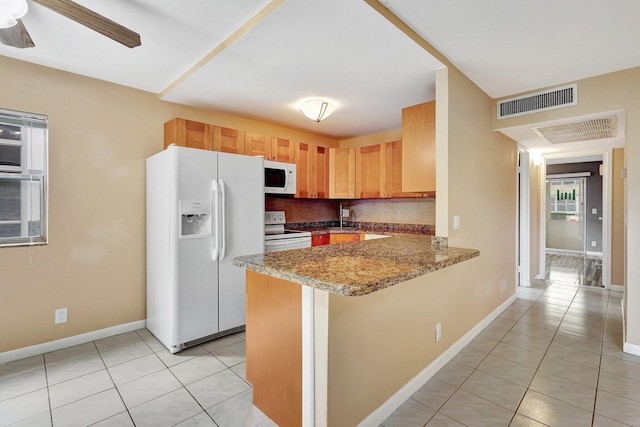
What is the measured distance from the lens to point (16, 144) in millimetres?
2521

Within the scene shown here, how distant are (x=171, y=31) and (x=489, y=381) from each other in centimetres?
327

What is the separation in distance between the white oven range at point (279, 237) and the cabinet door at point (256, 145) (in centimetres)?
79

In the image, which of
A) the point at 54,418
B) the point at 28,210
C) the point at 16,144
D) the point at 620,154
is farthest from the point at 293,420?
the point at 620,154

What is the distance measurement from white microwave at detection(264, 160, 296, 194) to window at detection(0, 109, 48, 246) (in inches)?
78.4

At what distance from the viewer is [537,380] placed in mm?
2172

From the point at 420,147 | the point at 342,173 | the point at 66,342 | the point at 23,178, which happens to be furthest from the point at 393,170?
the point at 66,342

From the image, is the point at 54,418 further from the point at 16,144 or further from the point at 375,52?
the point at 375,52

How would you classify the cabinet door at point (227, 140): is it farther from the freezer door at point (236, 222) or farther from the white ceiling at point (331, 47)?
the freezer door at point (236, 222)

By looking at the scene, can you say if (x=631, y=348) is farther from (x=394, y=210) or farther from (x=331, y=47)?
(x=331, y=47)

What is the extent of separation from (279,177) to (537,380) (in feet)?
9.95

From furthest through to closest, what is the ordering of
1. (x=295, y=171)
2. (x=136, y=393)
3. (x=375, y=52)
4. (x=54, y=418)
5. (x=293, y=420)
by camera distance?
(x=295, y=171)
(x=375, y=52)
(x=136, y=393)
(x=54, y=418)
(x=293, y=420)

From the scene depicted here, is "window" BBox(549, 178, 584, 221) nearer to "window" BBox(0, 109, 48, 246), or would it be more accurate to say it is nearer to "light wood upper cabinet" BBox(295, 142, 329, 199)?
"light wood upper cabinet" BBox(295, 142, 329, 199)

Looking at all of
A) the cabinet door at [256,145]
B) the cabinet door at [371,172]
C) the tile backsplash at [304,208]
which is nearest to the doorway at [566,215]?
the cabinet door at [371,172]

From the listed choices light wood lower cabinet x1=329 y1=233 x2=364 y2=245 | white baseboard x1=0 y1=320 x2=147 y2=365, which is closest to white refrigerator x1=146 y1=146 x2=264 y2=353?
white baseboard x1=0 y1=320 x2=147 y2=365
